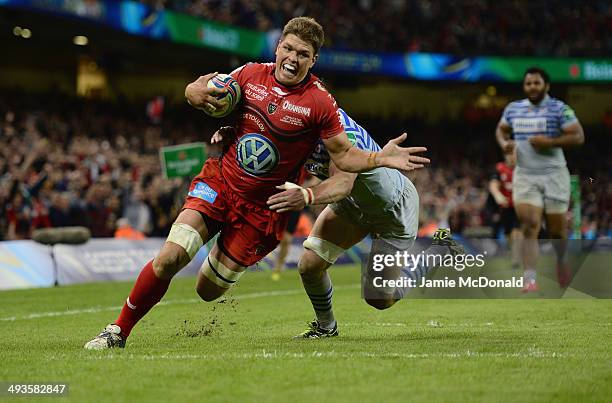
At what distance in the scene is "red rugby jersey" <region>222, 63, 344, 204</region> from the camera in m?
6.73

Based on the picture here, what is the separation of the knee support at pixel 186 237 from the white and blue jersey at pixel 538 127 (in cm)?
602

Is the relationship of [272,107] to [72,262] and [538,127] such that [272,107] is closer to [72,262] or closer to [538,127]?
[538,127]

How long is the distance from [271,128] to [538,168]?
5.65m

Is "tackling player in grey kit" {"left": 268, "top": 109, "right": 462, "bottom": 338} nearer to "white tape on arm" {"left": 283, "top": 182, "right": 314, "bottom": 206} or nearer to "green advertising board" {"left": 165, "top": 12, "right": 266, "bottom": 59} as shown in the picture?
"white tape on arm" {"left": 283, "top": 182, "right": 314, "bottom": 206}

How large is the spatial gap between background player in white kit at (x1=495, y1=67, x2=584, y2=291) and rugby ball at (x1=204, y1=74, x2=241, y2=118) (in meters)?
5.56

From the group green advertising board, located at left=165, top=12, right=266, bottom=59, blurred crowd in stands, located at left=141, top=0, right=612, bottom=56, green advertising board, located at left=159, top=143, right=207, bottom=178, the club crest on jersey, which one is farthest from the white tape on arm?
blurred crowd in stands, located at left=141, top=0, right=612, bottom=56

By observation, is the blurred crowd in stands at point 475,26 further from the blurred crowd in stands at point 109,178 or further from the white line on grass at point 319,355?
the white line on grass at point 319,355

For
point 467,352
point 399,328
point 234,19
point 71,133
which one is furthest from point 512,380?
point 234,19

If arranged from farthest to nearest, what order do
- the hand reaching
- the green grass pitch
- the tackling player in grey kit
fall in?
the tackling player in grey kit, the hand reaching, the green grass pitch

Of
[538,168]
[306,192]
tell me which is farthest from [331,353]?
[538,168]

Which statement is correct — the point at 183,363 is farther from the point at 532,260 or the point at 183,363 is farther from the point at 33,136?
the point at 33,136

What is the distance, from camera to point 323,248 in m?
7.64

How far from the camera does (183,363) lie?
19.1ft

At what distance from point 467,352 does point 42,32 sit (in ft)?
72.6
